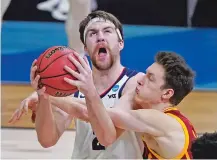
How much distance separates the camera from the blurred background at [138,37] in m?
6.55

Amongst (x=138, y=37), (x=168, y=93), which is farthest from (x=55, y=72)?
(x=138, y=37)

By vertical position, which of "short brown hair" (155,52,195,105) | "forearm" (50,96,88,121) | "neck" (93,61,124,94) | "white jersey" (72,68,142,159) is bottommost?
"white jersey" (72,68,142,159)

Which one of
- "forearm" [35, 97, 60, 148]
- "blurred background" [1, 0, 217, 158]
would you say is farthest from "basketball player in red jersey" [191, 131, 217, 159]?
"blurred background" [1, 0, 217, 158]

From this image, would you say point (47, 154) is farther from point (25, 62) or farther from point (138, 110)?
point (25, 62)

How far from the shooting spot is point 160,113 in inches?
114

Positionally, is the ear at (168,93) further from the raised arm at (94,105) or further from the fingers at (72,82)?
the fingers at (72,82)

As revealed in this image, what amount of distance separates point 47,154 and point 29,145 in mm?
297

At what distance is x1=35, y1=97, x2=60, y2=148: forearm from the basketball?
0.26m

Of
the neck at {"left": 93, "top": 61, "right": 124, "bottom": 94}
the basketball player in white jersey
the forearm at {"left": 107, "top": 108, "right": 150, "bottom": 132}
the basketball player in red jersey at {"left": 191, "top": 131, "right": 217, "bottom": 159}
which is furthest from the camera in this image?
the neck at {"left": 93, "top": 61, "right": 124, "bottom": 94}

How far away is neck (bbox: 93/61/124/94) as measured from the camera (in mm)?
3430

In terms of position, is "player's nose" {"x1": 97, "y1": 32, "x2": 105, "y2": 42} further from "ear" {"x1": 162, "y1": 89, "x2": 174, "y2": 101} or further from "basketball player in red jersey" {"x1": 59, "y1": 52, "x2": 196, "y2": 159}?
"ear" {"x1": 162, "y1": 89, "x2": 174, "y2": 101}

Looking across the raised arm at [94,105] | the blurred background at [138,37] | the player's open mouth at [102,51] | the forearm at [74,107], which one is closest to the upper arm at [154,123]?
the raised arm at [94,105]

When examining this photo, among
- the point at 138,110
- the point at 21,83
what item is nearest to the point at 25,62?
the point at 21,83

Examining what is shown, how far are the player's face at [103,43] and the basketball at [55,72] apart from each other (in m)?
0.61
